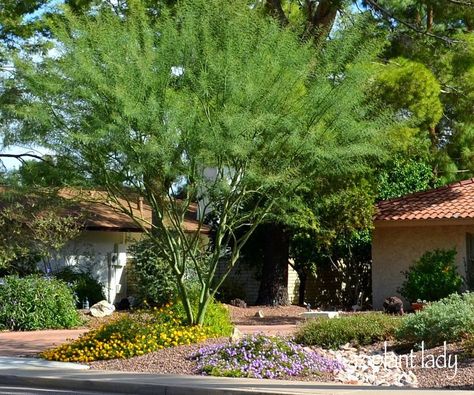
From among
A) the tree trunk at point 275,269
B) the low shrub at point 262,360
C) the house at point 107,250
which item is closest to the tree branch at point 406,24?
the tree trunk at point 275,269

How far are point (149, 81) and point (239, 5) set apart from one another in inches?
120

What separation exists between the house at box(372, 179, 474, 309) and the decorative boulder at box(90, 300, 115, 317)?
8251 mm

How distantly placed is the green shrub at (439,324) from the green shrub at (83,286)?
1348 cm

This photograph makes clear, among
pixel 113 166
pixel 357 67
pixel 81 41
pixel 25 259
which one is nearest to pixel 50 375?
pixel 113 166

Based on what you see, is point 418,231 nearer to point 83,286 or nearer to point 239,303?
point 239,303

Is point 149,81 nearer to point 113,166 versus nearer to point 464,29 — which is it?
point 113,166

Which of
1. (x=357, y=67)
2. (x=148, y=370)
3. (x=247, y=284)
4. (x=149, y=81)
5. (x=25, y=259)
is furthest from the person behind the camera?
(x=247, y=284)

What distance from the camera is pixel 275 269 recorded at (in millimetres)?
28406

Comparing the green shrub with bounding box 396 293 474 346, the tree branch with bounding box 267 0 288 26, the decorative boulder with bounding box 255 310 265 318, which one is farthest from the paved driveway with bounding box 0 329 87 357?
the tree branch with bounding box 267 0 288 26

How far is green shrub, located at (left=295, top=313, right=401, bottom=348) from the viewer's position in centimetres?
1634

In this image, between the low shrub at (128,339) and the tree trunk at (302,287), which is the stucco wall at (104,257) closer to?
the tree trunk at (302,287)

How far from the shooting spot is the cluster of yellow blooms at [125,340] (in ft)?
52.7

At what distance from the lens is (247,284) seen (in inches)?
1310

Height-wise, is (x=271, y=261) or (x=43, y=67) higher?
Result: (x=43, y=67)
